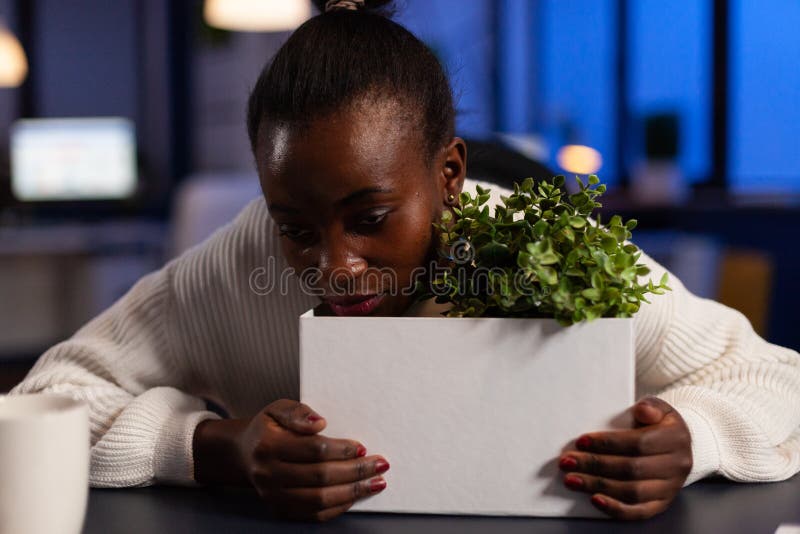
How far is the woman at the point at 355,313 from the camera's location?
0.67m

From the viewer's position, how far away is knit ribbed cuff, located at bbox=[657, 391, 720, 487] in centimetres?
73

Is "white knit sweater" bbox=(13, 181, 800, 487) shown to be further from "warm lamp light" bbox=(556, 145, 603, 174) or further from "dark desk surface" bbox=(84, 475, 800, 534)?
"warm lamp light" bbox=(556, 145, 603, 174)

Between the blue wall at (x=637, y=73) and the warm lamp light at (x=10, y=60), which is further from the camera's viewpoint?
the warm lamp light at (x=10, y=60)

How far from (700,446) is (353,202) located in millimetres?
347

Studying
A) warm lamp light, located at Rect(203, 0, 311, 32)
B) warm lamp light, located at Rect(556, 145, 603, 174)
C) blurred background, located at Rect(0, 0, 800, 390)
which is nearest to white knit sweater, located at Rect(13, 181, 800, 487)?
blurred background, located at Rect(0, 0, 800, 390)

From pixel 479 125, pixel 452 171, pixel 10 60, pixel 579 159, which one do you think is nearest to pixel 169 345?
pixel 452 171

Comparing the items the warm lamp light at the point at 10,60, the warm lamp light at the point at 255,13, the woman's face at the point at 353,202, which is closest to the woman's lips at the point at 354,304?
the woman's face at the point at 353,202

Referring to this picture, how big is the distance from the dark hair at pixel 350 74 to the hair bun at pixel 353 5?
13 millimetres

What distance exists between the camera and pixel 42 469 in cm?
55

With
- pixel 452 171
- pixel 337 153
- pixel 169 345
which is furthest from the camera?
pixel 169 345

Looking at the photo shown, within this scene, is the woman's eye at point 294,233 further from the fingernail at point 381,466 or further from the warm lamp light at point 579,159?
the warm lamp light at point 579,159

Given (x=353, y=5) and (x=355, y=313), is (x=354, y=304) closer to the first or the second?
(x=355, y=313)

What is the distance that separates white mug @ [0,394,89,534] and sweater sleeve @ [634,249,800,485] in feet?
1.52

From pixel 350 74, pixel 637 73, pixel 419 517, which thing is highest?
pixel 637 73
